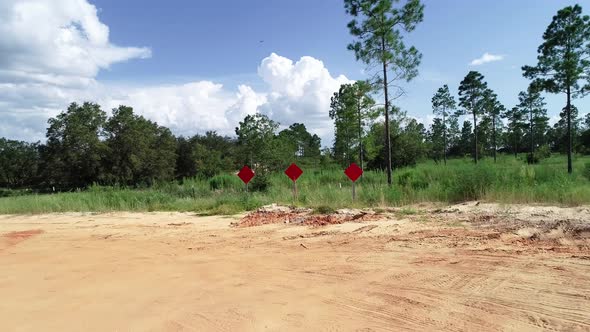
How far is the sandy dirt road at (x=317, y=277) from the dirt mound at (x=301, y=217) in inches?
28.3

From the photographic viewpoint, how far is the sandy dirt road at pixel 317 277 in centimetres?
454

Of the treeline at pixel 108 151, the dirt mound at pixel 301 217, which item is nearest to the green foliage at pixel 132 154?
the treeline at pixel 108 151

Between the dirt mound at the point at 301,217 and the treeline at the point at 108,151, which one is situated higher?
the treeline at the point at 108,151

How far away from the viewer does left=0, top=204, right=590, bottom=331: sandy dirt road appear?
179 inches

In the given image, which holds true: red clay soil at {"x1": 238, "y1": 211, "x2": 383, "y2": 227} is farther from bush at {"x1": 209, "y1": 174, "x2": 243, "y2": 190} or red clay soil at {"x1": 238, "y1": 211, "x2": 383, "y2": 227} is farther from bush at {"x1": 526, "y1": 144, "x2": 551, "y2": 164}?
bush at {"x1": 526, "y1": 144, "x2": 551, "y2": 164}

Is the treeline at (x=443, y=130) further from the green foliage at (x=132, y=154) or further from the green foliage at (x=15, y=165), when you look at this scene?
the green foliage at (x=15, y=165)

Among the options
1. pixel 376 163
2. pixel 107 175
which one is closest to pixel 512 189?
pixel 376 163

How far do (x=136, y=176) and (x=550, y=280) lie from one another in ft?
141

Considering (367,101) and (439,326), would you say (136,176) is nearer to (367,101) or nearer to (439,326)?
(367,101)

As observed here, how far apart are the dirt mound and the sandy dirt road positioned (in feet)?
2.36

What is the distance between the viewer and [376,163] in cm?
3859

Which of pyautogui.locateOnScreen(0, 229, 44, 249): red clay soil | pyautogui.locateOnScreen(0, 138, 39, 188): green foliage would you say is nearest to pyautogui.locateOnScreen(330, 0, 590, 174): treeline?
pyautogui.locateOnScreen(0, 229, 44, 249): red clay soil

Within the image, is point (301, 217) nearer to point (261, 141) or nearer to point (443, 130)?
point (261, 141)

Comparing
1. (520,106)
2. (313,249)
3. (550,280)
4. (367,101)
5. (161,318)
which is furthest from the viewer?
(520,106)
